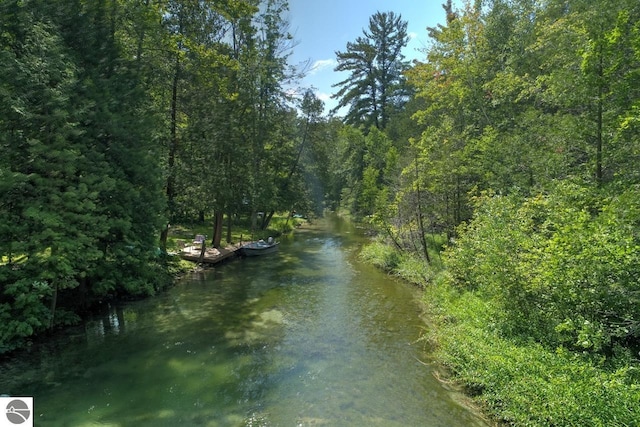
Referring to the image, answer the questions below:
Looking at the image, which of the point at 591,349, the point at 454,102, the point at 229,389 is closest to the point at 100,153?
the point at 229,389

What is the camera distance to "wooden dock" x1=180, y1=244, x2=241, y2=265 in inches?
725

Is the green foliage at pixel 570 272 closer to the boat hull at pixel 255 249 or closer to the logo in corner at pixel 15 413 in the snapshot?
the logo in corner at pixel 15 413

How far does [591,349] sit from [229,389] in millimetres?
7105

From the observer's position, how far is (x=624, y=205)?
6.70m

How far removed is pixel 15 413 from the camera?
5.14 m

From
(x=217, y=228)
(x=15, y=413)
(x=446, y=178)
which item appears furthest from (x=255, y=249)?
(x=15, y=413)

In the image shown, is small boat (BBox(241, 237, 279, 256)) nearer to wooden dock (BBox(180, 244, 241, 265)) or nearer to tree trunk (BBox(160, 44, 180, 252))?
wooden dock (BBox(180, 244, 241, 265))


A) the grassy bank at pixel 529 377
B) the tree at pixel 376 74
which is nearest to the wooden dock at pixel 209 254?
the grassy bank at pixel 529 377

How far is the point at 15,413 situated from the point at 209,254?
14.3 meters

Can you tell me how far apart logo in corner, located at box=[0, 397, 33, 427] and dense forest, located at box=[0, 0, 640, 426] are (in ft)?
12.9

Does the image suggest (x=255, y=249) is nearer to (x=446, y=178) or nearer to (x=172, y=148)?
(x=172, y=148)

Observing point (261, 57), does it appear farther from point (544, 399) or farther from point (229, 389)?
point (544, 399)

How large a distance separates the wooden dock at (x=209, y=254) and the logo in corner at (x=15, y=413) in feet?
42.7

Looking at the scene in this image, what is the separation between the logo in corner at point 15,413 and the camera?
16.0 ft
